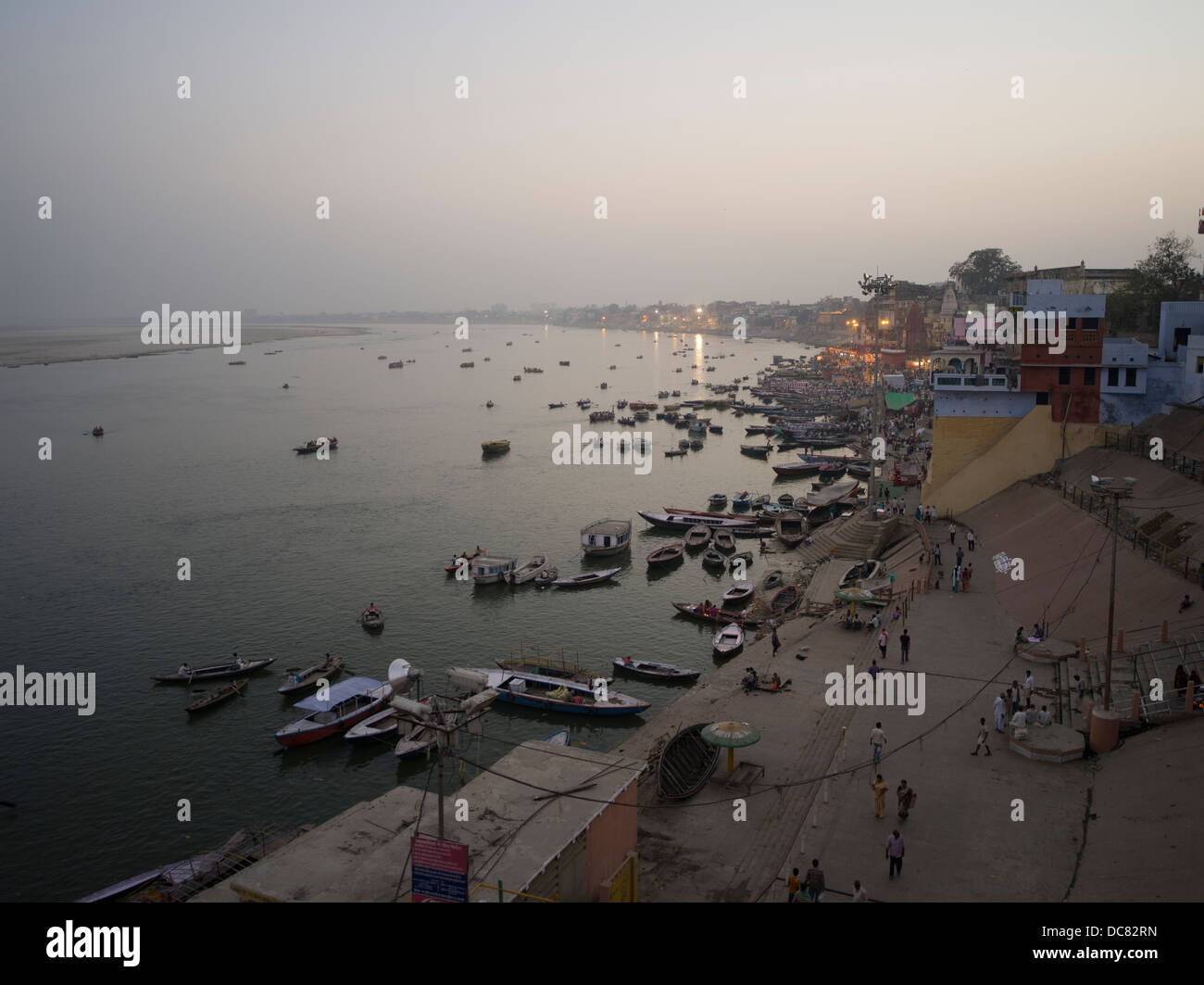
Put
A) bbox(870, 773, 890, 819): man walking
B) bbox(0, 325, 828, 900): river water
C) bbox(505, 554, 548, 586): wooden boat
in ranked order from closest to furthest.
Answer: bbox(870, 773, 890, 819): man walking → bbox(0, 325, 828, 900): river water → bbox(505, 554, 548, 586): wooden boat

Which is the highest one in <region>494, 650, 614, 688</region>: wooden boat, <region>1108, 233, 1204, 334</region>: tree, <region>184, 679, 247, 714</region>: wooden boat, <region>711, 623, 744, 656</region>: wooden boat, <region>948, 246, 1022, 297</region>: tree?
<region>948, 246, 1022, 297</region>: tree

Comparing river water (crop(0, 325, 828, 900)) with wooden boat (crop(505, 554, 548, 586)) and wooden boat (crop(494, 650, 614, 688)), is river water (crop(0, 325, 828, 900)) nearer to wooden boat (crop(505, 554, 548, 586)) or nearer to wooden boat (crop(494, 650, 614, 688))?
wooden boat (crop(505, 554, 548, 586))

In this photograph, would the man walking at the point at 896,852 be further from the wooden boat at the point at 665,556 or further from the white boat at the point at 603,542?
the white boat at the point at 603,542

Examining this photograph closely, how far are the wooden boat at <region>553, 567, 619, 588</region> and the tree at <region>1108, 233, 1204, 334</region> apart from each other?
35041mm

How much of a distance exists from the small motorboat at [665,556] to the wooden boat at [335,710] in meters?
14.2

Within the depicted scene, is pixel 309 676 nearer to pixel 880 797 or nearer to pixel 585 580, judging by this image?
pixel 585 580

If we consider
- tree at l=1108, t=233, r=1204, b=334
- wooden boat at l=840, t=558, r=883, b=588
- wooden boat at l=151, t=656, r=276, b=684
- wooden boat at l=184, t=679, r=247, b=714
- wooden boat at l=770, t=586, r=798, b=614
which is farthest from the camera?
tree at l=1108, t=233, r=1204, b=334

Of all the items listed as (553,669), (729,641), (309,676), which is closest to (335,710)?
(309,676)

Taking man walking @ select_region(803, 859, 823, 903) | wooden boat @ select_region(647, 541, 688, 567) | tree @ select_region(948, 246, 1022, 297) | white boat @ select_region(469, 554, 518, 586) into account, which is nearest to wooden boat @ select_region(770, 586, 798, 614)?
wooden boat @ select_region(647, 541, 688, 567)

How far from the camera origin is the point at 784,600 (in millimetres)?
28406

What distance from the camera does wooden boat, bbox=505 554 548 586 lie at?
105ft
